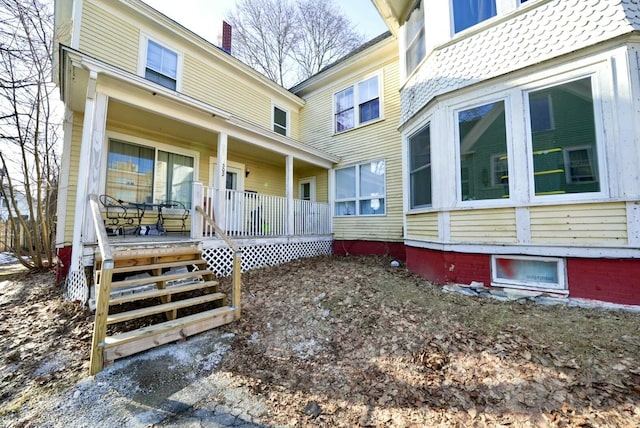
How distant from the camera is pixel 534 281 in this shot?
4051 millimetres

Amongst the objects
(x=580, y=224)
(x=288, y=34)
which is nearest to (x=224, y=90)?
(x=580, y=224)

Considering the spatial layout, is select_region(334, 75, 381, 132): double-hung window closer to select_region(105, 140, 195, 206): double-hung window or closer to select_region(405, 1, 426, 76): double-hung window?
select_region(405, 1, 426, 76): double-hung window

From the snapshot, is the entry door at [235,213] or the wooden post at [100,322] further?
the entry door at [235,213]

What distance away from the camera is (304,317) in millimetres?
3900

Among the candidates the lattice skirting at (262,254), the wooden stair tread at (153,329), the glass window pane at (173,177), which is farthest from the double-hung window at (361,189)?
the wooden stair tread at (153,329)

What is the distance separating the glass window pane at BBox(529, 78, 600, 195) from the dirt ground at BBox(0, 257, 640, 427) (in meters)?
1.76

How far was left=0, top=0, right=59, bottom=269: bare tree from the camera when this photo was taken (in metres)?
6.51

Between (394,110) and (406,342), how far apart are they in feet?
24.0

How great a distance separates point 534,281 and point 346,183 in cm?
618

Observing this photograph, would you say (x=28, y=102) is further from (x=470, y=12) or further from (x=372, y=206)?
(x=470, y=12)

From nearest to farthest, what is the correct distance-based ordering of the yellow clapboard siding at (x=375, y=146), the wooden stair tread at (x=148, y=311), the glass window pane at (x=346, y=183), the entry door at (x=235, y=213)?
the wooden stair tread at (x=148, y=311)
the entry door at (x=235, y=213)
the yellow clapboard siding at (x=375, y=146)
the glass window pane at (x=346, y=183)

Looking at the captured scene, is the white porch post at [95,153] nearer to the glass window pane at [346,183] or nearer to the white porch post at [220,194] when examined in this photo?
the white porch post at [220,194]

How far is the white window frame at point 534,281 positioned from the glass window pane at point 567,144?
1.00 m

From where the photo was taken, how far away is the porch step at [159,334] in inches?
110
